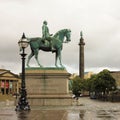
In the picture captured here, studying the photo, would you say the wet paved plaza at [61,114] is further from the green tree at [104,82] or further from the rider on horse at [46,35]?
the green tree at [104,82]

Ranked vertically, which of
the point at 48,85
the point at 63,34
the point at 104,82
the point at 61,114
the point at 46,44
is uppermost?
the point at 63,34

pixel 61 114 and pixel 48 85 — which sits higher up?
pixel 48 85

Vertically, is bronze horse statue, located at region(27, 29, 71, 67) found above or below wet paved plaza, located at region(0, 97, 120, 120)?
above

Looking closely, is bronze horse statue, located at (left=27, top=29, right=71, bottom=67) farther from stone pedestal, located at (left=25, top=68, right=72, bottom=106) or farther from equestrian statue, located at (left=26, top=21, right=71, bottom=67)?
stone pedestal, located at (left=25, top=68, right=72, bottom=106)

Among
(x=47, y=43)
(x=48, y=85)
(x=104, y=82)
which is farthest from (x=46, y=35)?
(x=104, y=82)

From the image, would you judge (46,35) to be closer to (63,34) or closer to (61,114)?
(63,34)

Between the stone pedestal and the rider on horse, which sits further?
the stone pedestal

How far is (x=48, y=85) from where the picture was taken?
49.7 metres

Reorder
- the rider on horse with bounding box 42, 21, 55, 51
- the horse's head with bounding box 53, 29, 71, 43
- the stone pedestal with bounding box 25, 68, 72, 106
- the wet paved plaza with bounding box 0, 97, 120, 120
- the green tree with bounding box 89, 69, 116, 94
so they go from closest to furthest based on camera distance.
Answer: the wet paved plaza with bounding box 0, 97, 120, 120, the rider on horse with bounding box 42, 21, 55, 51, the horse's head with bounding box 53, 29, 71, 43, the stone pedestal with bounding box 25, 68, 72, 106, the green tree with bounding box 89, 69, 116, 94

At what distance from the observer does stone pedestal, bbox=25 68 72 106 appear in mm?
49000

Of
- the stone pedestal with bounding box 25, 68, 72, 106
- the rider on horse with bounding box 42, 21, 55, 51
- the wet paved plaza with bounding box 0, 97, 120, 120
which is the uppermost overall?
the rider on horse with bounding box 42, 21, 55, 51

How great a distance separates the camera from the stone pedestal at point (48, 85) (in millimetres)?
49000

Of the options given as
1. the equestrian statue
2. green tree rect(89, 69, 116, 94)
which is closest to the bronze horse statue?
the equestrian statue

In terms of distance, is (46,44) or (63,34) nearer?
(46,44)
